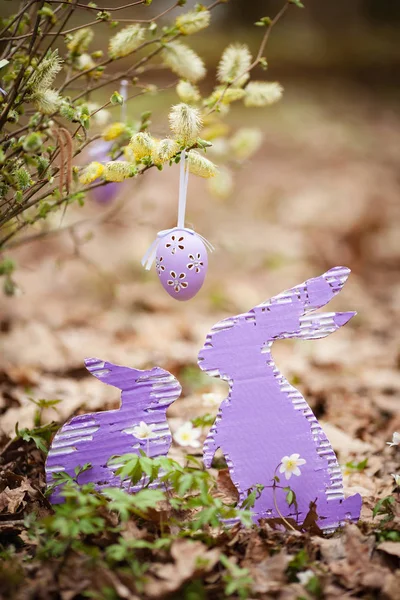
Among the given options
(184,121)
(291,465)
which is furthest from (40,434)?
(184,121)

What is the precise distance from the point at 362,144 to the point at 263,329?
5616mm

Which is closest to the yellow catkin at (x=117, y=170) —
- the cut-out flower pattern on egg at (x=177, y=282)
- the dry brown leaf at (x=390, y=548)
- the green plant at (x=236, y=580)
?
the cut-out flower pattern on egg at (x=177, y=282)

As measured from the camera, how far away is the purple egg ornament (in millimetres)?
1760

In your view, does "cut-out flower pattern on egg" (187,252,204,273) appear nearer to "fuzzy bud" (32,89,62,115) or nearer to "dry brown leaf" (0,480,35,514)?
"fuzzy bud" (32,89,62,115)

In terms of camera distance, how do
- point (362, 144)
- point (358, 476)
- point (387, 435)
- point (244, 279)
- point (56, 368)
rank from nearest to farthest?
point (358, 476)
point (387, 435)
point (56, 368)
point (244, 279)
point (362, 144)

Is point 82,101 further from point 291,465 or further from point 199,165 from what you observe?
point 291,465

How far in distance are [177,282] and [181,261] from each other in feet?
0.24

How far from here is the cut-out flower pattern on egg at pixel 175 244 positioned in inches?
69.3

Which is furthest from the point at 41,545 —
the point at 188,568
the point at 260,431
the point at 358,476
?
the point at 358,476

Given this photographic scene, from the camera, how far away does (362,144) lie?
671 centimetres

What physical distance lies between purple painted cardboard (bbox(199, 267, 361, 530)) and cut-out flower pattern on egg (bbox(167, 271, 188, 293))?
0.17 m

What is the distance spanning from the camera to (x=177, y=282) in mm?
1781

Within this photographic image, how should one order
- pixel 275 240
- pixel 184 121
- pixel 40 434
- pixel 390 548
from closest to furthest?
pixel 390 548 → pixel 184 121 → pixel 40 434 → pixel 275 240

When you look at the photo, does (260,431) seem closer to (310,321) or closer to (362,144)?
(310,321)
